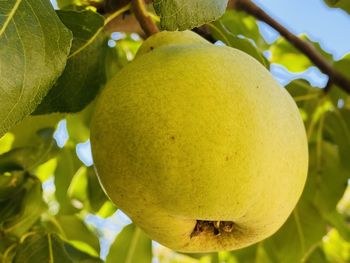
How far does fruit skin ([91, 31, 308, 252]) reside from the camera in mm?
960

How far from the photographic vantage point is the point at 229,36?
1506 mm

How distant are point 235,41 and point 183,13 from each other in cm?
63

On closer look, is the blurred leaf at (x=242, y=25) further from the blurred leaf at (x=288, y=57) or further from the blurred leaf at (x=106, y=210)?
the blurred leaf at (x=106, y=210)

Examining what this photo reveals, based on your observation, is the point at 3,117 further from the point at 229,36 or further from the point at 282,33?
the point at 282,33

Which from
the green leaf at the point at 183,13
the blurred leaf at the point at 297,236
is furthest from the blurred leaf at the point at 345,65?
the green leaf at the point at 183,13

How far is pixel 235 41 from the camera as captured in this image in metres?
1.50

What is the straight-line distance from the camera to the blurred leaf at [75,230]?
176 cm

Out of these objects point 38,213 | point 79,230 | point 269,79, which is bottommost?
point 79,230

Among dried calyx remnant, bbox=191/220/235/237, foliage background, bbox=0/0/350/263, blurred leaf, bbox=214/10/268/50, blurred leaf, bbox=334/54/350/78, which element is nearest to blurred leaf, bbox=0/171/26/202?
foliage background, bbox=0/0/350/263

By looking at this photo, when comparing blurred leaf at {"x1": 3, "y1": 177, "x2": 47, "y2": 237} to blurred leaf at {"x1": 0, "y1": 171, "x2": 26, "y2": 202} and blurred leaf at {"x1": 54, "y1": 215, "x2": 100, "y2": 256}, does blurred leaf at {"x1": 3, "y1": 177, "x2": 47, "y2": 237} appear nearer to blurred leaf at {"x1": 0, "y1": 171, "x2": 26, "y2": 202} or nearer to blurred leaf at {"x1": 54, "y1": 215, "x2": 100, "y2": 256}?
blurred leaf at {"x1": 0, "y1": 171, "x2": 26, "y2": 202}

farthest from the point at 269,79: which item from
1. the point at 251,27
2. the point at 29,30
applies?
the point at 251,27

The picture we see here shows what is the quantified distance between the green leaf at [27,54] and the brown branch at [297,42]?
0.92 meters

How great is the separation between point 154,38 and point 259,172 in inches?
17.1

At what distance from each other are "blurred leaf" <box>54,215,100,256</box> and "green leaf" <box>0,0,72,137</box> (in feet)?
2.98
